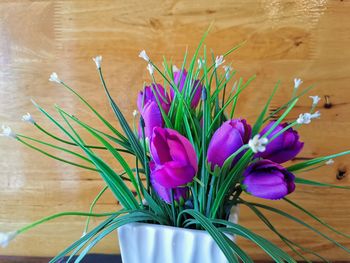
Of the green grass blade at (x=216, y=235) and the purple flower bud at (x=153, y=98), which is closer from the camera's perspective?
the green grass blade at (x=216, y=235)

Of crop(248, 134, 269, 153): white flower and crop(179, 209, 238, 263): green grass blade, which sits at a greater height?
crop(248, 134, 269, 153): white flower

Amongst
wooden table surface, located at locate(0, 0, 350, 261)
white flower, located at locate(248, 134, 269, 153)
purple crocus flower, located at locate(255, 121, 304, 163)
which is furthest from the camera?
wooden table surface, located at locate(0, 0, 350, 261)

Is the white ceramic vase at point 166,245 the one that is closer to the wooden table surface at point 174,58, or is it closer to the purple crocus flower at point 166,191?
the purple crocus flower at point 166,191

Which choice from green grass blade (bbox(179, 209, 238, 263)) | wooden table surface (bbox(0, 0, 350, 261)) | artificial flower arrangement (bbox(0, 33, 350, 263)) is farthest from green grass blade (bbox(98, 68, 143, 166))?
wooden table surface (bbox(0, 0, 350, 261))

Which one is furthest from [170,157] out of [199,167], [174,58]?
[174,58]

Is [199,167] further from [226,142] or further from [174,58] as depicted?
[174,58]

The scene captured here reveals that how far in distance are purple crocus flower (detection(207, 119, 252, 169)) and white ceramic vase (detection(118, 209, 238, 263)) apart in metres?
0.09

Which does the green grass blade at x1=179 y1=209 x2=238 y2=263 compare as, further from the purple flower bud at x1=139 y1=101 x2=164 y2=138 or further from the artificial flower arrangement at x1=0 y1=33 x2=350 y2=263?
the purple flower bud at x1=139 y1=101 x2=164 y2=138

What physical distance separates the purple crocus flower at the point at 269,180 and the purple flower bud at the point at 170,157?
78mm

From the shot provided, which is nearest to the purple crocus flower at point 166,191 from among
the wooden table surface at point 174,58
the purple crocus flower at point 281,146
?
the purple crocus flower at point 281,146

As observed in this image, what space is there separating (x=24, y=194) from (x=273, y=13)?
69cm

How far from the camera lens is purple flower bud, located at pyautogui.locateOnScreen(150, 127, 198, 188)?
39cm

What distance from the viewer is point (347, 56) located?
78 cm

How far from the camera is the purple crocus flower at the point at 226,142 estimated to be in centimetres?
41
